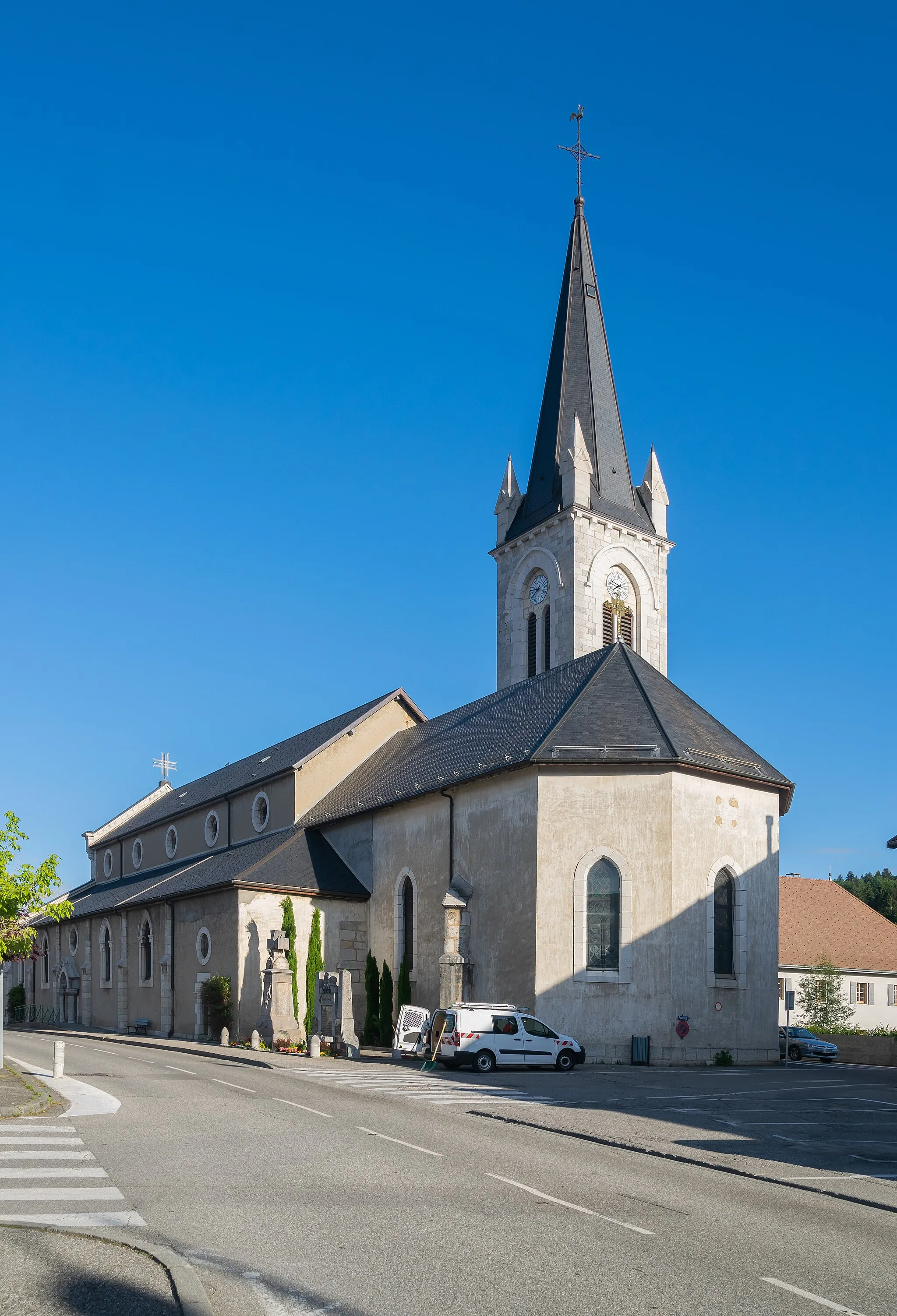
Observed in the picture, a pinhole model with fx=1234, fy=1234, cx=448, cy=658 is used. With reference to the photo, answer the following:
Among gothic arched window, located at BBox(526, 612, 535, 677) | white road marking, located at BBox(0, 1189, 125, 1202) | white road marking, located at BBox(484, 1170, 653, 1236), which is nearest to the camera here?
white road marking, located at BBox(484, 1170, 653, 1236)

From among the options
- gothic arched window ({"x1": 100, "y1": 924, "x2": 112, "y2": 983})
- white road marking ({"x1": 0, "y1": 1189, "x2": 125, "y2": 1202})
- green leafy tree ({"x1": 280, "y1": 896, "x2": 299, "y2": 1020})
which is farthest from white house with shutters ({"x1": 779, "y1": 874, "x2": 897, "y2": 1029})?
white road marking ({"x1": 0, "y1": 1189, "x2": 125, "y2": 1202})

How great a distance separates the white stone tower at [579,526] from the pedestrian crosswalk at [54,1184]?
43555 mm

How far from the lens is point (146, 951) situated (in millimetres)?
50594

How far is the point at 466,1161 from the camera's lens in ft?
42.5

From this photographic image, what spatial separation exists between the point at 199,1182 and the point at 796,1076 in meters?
21.5

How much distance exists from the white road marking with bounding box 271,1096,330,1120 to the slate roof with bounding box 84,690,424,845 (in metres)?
26.7

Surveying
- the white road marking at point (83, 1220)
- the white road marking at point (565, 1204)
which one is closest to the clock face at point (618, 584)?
the white road marking at point (565, 1204)

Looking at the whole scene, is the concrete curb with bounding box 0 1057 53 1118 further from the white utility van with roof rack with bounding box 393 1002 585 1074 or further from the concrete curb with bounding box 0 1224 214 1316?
the white utility van with roof rack with bounding box 393 1002 585 1074

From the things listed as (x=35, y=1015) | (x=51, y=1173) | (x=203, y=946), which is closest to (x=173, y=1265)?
(x=51, y=1173)

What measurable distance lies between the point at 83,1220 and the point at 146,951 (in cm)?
4332

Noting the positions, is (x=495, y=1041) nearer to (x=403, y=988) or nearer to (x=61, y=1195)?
(x=403, y=988)

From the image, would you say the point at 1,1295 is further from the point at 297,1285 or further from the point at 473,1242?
the point at 473,1242

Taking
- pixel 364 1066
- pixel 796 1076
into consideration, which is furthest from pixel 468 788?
pixel 796 1076

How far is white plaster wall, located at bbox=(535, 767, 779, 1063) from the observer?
31.8m
